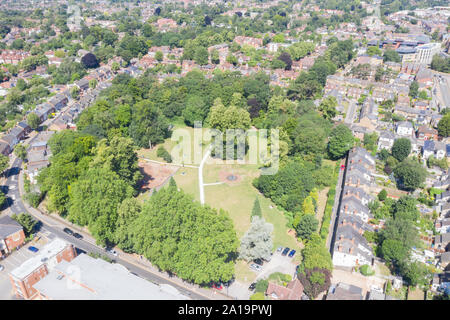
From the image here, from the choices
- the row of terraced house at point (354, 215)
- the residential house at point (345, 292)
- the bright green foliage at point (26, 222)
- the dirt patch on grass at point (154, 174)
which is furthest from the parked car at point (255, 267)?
the bright green foliage at point (26, 222)

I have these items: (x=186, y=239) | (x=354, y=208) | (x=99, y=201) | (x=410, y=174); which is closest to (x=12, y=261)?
(x=99, y=201)

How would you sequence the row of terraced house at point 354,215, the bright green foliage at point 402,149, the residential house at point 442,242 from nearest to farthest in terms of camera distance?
the row of terraced house at point 354,215
the residential house at point 442,242
the bright green foliage at point 402,149

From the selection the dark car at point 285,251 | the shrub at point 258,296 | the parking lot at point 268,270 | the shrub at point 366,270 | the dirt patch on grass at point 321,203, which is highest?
the shrub at point 258,296

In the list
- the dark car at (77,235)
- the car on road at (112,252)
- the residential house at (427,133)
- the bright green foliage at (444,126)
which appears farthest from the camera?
the residential house at (427,133)

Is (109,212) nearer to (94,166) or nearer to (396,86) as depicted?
(94,166)

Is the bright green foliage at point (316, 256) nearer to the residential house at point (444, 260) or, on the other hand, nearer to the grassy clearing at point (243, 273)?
the grassy clearing at point (243, 273)

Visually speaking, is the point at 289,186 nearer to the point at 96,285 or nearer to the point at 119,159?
the point at 119,159

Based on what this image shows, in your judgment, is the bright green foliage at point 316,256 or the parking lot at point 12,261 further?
the parking lot at point 12,261

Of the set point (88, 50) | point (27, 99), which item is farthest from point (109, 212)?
point (88, 50)
